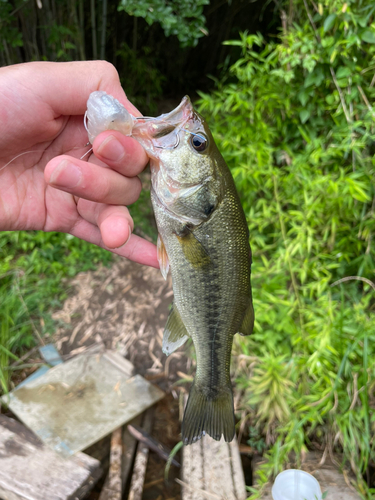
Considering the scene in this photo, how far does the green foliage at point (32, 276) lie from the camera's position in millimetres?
3328

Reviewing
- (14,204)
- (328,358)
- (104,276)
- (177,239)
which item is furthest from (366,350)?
(104,276)

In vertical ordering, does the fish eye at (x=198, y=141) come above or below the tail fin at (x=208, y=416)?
above

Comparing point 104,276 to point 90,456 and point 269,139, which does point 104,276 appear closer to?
point 90,456

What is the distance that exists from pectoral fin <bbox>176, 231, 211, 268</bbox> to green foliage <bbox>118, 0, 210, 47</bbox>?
1.78m

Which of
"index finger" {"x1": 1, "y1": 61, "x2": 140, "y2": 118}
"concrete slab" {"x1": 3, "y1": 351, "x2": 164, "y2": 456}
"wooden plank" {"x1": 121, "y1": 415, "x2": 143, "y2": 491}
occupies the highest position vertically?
"index finger" {"x1": 1, "y1": 61, "x2": 140, "y2": 118}

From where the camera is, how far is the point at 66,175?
123 centimetres

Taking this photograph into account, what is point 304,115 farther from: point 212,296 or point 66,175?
point 66,175

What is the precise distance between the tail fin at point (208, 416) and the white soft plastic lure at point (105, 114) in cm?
126

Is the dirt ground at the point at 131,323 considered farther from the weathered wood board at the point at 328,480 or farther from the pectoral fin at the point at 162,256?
the pectoral fin at the point at 162,256

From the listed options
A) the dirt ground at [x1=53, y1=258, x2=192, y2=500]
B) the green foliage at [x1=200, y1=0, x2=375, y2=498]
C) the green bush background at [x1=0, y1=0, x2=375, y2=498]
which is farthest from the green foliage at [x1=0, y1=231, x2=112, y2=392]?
the green foliage at [x1=200, y1=0, x2=375, y2=498]

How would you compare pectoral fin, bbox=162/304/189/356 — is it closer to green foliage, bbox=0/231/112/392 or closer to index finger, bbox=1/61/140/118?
index finger, bbox=1/61/140/118

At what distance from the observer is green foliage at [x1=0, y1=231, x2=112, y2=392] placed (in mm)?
3328

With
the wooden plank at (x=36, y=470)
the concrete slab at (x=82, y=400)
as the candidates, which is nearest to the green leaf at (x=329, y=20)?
the concrete slab at (x=82, y=400)

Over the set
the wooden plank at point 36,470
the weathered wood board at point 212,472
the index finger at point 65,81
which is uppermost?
the index finger at point 65,81
